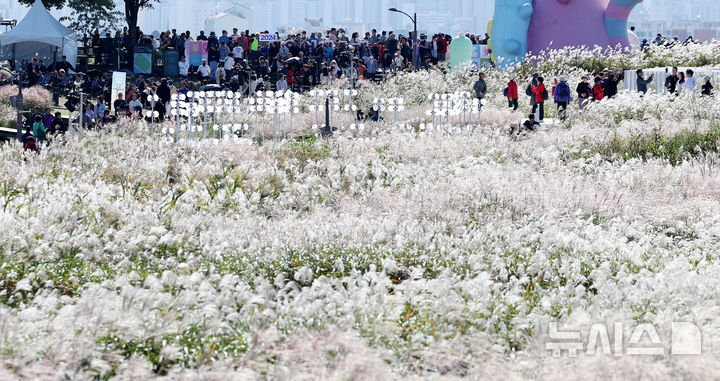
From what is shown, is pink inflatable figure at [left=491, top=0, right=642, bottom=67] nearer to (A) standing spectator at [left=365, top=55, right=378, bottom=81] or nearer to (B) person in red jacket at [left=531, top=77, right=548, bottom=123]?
(A) standing spectator at [left=365, top=55, right=378, bottom=81]

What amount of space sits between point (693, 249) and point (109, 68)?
1055 inches

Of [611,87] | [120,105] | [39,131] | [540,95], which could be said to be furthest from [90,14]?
[611,87]

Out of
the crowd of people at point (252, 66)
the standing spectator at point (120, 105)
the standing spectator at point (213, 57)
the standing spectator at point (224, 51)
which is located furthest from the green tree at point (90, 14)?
the standing spectator at point (120, 105)

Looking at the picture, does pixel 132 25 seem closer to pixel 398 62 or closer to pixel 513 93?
pixel 398 62

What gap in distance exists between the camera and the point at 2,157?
1132 centimetres

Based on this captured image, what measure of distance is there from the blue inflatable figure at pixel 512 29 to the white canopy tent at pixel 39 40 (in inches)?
559

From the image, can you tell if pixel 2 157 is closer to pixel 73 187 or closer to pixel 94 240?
pixel 73 187

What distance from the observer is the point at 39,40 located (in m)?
31.3

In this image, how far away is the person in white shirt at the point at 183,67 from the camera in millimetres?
31359

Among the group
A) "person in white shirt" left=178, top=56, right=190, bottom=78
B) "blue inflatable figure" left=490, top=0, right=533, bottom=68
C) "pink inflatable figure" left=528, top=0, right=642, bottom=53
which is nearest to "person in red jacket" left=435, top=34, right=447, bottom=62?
"blue inflatable figure" left=490, top=0, right=533, bottom=68

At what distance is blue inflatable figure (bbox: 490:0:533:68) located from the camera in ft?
103

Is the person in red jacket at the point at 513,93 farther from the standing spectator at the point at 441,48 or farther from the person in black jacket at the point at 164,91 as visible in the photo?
the standing spectator at the point at 441,48

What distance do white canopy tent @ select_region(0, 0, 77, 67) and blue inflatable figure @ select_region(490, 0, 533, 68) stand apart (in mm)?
14207

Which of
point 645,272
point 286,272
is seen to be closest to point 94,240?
point 286,272
